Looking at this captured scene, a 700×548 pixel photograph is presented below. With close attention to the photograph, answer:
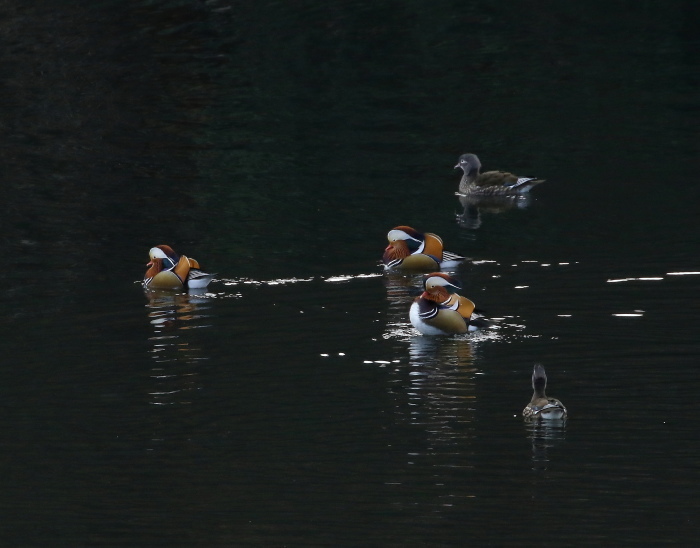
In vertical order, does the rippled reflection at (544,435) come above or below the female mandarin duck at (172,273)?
below

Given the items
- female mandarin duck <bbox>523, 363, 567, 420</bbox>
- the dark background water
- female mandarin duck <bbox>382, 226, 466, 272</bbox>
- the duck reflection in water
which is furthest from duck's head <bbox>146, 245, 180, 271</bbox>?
female mandarin duck <bbox>523, 363, 567, 420</bbox>

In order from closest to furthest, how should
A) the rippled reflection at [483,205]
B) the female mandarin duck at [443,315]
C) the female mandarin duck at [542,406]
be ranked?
the female mandarin duck at [542,406] → the female mandarin duck at [443,315] → the rippled reflection at [483,205]

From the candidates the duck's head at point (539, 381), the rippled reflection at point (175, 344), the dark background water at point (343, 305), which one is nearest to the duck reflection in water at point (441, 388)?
the dark background water at point (343, 305)

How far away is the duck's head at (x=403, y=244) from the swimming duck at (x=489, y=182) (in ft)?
22.5

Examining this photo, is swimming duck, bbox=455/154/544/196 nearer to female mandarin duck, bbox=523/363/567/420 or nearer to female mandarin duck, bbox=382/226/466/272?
female mandarin duck, bbox=382/226/466/272

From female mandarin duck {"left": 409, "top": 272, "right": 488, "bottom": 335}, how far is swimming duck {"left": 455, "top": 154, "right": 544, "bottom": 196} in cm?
1090

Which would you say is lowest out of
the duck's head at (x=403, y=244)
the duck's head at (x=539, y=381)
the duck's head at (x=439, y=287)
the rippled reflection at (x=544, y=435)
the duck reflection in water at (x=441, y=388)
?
the rippled reflection at (x=544, y=435)

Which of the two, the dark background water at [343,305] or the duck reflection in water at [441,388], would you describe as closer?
the dark background water at [343,305]

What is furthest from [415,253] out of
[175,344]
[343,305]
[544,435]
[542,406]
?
[544,435]

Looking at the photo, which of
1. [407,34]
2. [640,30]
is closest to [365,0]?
[407,34]

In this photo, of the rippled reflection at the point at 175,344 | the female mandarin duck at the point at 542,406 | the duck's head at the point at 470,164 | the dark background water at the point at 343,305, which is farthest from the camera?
the duck's head at the point at 470,164

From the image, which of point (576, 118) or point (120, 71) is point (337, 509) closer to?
point (576, 118)

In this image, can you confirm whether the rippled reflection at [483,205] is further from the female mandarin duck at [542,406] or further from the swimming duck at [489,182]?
the female mandarin duck at [542,406]

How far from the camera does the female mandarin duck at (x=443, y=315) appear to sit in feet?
60.1
